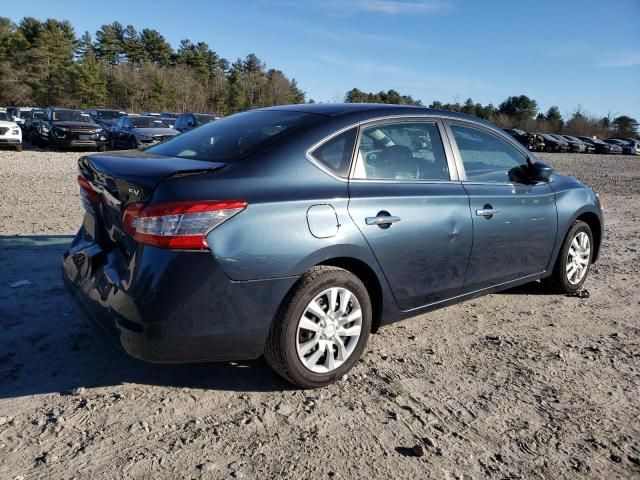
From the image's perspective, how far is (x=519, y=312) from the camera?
4.55m

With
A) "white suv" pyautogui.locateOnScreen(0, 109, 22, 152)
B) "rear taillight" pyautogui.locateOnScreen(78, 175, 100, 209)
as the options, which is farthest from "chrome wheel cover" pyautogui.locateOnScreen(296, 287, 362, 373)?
"white suv" pyautogui.locateOnScreen(0, 109, 22, 152)

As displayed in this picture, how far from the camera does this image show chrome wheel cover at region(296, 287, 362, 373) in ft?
9.93

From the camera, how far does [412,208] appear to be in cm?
344

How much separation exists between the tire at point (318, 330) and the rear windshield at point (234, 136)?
0.85 metres

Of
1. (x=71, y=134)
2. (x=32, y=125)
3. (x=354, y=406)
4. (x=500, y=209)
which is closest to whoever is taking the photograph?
(x=354, y=406)

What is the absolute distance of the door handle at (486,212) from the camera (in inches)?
152

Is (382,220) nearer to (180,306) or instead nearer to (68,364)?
(180,306)

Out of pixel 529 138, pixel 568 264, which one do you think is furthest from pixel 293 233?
pixel 529 138

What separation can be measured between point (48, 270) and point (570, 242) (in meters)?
4.74

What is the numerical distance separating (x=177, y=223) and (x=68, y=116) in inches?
864

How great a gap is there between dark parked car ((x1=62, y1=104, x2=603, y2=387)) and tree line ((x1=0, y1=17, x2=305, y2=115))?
210 feet

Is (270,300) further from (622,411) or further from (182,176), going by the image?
(622,411)

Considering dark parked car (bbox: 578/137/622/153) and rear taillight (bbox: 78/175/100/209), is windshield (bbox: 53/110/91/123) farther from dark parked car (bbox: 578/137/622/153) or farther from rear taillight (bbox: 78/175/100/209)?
dark parked car (bbox: 578/137/622/153)

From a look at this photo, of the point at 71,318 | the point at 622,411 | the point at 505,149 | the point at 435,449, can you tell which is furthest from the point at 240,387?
the point at 505,149
